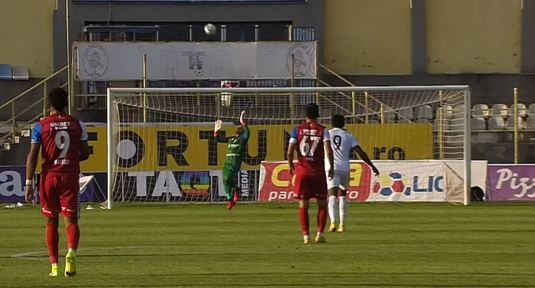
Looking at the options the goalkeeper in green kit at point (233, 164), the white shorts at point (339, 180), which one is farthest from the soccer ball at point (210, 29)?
the white shorts at point (339, 180)

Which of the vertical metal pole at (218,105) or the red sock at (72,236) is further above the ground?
the vertical metal pole at (218,105)

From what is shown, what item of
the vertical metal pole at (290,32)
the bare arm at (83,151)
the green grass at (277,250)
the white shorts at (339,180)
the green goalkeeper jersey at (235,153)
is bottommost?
the green grass at (277,250)

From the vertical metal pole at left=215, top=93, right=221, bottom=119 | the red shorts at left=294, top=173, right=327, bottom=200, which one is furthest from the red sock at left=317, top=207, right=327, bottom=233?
the vertical metal pole at left=215, top=93, right=221, bottom=119

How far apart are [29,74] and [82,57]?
4.14 metres

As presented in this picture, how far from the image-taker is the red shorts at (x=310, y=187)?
16500 mm

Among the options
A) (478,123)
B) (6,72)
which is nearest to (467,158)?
(478,123)

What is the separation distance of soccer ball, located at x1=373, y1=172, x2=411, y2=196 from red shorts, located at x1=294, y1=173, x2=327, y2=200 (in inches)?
494

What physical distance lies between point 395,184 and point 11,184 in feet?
33.4

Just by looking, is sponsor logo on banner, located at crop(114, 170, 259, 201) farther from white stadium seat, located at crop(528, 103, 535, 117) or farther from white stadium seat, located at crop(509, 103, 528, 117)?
white stadium seat, located at crop(528, 103, 535, 117)

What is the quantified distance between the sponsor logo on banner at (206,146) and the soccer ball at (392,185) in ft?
6.04

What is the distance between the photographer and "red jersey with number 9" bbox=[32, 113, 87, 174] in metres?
12.1

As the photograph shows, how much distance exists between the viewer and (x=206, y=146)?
102 feet

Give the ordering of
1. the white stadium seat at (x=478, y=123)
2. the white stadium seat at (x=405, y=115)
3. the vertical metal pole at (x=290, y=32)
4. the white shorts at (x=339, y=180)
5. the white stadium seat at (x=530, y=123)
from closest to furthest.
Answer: the white shorts at (x=339, y=180) < the white stadium seat at (x=405, y=115) < the white stadium seat at (x=530, y=123) < the white stadium seat at (x=478, y=123) < the vertical metal pole at (x=290, y=32)

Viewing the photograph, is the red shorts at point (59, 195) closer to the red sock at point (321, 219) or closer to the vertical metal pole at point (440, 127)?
the red sock at point (321, 219)
